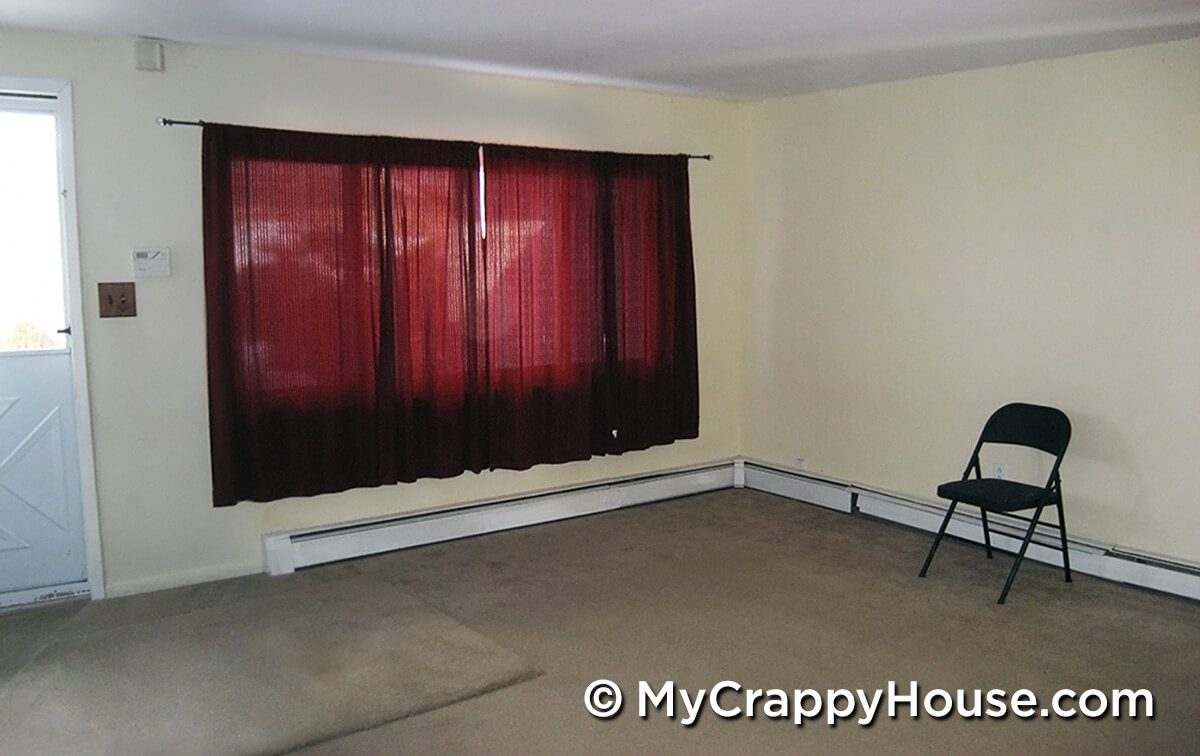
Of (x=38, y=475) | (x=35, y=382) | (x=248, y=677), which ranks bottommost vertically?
(x=248, y=677)

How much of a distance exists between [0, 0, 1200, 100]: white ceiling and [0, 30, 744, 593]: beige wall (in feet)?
0.50

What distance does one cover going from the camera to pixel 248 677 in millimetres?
3281

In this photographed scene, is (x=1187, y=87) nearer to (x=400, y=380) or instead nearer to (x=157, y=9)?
(x=400, y=380)

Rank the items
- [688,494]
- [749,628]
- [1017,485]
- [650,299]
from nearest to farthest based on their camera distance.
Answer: [749,628], [1017,485], [650,299], [688,494]

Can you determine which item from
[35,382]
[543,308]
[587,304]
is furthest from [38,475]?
[587,304]

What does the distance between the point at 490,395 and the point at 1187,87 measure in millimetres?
3391

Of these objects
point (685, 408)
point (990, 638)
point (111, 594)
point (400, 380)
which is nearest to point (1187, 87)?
point (990, 638)

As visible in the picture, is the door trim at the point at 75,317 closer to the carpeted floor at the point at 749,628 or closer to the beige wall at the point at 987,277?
the carpeted floor at the point at 749,628

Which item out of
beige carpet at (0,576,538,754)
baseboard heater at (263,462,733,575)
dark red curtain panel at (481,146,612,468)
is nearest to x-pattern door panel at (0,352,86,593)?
beige carpet at (0,576,538,754)

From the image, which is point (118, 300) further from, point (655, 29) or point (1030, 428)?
point (1030, 428)

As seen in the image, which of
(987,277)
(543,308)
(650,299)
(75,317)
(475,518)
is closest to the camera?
(75,317)

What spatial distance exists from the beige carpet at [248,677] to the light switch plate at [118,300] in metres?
1.30

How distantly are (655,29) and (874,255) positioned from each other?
2022mm

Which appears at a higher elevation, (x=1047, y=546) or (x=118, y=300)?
(x=118, y=300)
